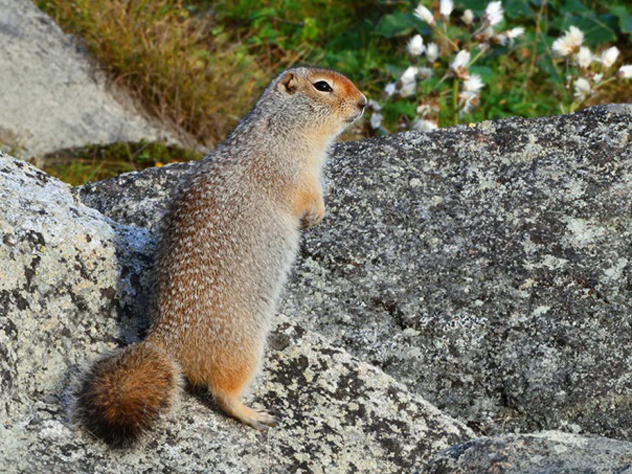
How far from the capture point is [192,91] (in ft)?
23.7

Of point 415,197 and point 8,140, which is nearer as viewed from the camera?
Result: point 415,197

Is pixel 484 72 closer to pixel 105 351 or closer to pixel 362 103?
pixel 362 103

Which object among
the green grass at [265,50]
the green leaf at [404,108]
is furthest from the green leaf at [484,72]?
the green leaf at [404,108]

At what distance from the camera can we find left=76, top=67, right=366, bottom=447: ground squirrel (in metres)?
2.75

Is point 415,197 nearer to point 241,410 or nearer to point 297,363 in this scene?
point 297,363

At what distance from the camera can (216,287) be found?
303 cm

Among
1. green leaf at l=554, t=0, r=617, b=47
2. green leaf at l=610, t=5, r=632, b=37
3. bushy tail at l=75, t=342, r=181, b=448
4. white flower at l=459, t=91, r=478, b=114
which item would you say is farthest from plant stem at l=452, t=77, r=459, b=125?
bushy tail at l=75, t=342, r=181, b=448

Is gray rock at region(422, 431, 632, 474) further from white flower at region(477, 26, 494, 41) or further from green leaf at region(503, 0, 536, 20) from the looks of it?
green leaf at region(503, 0, 536, 20)

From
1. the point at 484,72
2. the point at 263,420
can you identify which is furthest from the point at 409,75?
the point at 263,420

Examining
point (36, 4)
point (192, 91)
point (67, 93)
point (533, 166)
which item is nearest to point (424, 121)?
point (533, 166)

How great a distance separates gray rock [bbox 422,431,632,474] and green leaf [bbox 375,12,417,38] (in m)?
5.49

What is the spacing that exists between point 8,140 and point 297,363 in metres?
3.96

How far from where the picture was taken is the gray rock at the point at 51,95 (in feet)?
22.0

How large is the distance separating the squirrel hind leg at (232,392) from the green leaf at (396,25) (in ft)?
17.3
